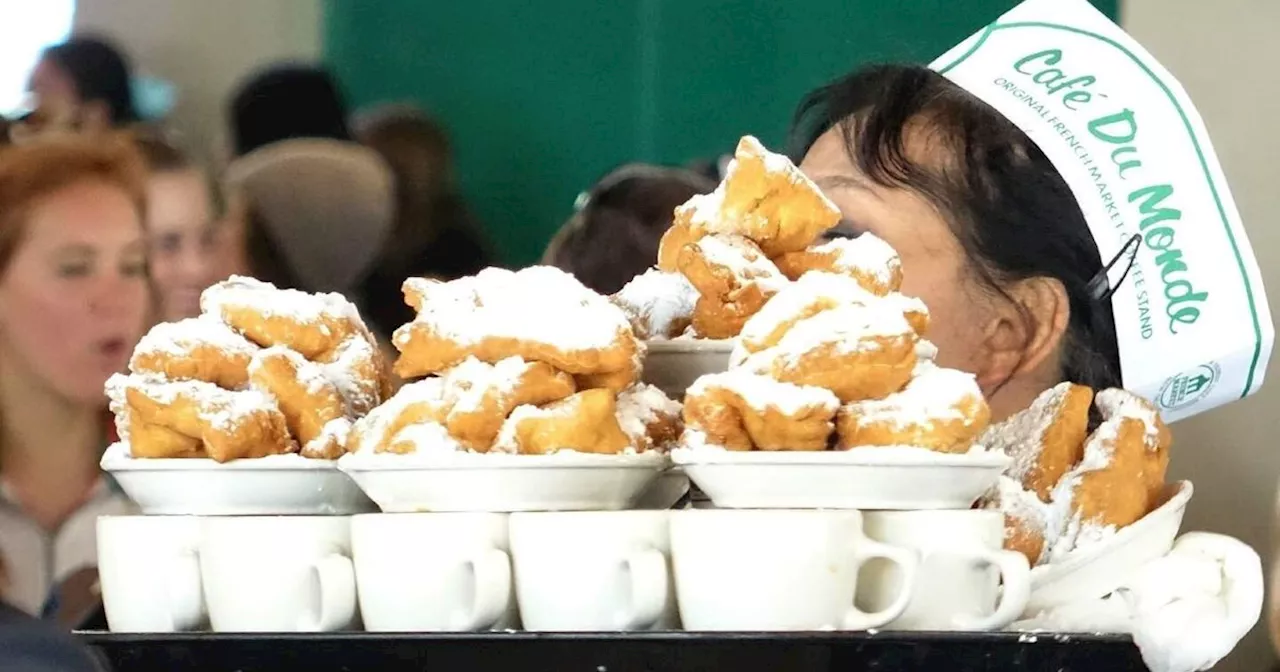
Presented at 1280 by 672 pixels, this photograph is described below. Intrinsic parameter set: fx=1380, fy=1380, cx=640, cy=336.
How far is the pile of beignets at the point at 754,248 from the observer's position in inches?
20.6

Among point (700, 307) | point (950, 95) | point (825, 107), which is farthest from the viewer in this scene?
point (825, 107)

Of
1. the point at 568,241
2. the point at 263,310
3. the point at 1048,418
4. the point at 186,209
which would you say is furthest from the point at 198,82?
the point at 1048,418

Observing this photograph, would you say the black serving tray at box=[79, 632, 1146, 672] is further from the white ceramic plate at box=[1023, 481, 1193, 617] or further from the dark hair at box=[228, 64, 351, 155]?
the dark hair at box=[228, 64, 351, 155]

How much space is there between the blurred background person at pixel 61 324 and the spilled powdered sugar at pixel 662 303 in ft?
1.83

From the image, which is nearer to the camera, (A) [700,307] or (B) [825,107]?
(A) [700,307]

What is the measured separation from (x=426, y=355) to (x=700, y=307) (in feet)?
0.40

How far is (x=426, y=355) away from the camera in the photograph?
1.55 ft

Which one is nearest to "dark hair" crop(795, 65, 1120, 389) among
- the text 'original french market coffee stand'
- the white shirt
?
the text 'original french market coffee stand'

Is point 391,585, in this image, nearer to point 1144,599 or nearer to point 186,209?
point 1144,599

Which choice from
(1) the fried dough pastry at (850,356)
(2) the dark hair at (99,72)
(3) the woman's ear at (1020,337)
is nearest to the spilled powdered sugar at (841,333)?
(1) the fried dough pastry at (850,356)

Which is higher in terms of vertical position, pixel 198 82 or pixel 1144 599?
pixel 198 82

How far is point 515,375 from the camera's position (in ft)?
1.49

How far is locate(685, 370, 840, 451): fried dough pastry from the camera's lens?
0.43m

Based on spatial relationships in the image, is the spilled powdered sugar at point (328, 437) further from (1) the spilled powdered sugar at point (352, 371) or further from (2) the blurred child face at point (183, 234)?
(2) the blurred child face at point (183, 234)
